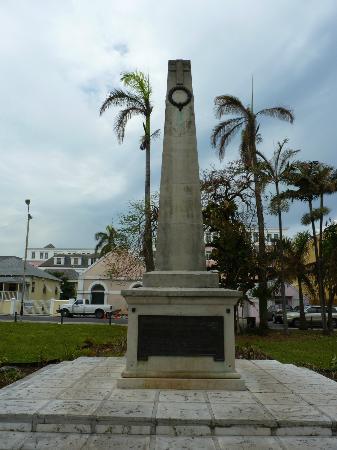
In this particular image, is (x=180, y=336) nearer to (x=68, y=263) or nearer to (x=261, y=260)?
(x=261, y=260)

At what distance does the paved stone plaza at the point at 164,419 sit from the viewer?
4.50m

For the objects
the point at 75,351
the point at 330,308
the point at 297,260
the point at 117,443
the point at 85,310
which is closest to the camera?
the point at 117,443

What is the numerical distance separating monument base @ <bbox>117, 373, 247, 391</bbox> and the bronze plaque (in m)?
0.32

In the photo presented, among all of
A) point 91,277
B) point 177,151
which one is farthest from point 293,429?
point 91,277

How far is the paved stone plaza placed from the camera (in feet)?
14.8

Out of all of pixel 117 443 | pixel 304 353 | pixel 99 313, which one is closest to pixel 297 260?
pixel 304 353

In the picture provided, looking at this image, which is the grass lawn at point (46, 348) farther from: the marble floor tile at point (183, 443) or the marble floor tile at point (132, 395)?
the marble floor tile at point (183, 443)

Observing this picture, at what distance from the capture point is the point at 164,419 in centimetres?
478

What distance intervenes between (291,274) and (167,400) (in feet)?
62.4

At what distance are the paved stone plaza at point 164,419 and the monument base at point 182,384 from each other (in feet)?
0.51

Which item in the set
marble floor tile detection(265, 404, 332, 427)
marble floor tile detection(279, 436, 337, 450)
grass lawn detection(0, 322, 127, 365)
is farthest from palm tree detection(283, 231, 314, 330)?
marble floor tile detection(279, 436, 337, 450)

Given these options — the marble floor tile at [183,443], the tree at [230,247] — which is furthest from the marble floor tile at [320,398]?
the tree at [230,247]

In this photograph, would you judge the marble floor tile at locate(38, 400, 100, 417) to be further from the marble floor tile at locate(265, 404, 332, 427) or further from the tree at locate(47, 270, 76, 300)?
the tree at locate(47, 270, 76, 300)

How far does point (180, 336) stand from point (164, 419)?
188cm
